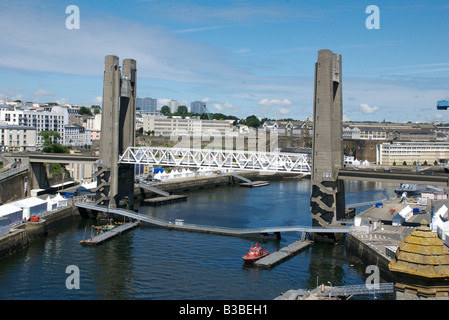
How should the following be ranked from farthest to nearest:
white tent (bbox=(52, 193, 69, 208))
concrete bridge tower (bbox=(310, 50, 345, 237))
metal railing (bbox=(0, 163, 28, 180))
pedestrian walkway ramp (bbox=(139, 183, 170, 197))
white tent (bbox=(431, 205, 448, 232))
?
pedestrian walkway ramp (bbox=(139, 183, 170, 197)), metal railing (bbox=(0, 163, 28, 180)), white tent (bbox=(52, 193, 69, 208)), concrete bridge tower (bbox=(310, 50, 345, 237)), white tent (bbox=(431, 205, 448, 232))

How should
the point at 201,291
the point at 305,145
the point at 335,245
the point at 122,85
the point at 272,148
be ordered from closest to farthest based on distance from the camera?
the point at 201,291, the point at 335,245, the point at 122,85, the point at 272,148, the point at 305,145

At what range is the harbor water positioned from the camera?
17.5 meters

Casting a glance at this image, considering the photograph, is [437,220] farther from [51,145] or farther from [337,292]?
[51,145]

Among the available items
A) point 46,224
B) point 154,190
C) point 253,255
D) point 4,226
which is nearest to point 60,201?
point 46,224

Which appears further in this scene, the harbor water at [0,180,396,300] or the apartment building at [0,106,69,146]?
the apartment building at [0,106,69,146]

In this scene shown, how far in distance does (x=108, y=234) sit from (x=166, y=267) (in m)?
6.95

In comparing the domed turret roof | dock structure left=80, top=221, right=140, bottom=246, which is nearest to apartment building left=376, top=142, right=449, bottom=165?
dock structure left=80, top=221, right=140, bottom=246

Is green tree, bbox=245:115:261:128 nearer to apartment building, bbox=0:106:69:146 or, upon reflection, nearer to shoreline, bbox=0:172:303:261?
apartment building, bbox=0:106:69:146

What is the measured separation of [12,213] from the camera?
2438 cm

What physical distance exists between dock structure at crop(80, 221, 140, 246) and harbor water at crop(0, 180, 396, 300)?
310mm

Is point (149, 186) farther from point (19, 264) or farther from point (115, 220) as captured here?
point (19, 264)
